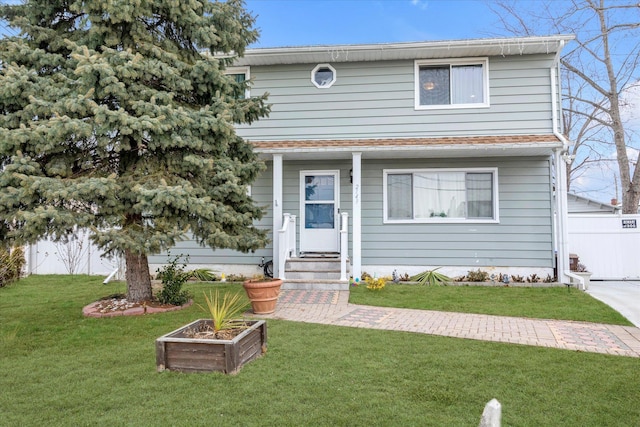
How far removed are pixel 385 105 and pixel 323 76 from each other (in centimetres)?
171

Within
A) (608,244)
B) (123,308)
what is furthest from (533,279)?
(123,308)

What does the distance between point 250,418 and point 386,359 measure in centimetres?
174

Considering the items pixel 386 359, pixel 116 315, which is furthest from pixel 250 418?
pixel 116 315

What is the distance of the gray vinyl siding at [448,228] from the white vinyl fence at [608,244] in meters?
1.58

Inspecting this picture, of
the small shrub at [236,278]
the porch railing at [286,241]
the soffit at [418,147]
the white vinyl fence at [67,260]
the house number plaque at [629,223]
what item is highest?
the soffit at [418,147]

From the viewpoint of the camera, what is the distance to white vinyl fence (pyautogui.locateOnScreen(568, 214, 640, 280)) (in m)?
9.98

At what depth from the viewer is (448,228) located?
9.58 m

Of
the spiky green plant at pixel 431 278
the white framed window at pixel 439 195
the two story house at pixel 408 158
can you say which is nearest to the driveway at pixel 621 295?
the two story house at pixel 408 158

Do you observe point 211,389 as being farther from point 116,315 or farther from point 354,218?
point 354,218

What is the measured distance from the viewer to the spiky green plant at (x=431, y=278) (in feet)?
30.2

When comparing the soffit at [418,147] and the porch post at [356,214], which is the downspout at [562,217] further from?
the porch post at [356,214]

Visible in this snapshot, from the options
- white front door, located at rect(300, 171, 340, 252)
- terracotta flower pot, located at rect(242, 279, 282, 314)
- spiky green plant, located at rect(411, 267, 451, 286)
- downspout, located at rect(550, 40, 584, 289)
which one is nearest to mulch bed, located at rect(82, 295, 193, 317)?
terracotta flower pot, located at rect(242, 279, 282, 314)

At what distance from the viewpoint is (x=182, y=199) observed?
529cm

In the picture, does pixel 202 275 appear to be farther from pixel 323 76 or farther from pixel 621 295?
pixel 621 295
